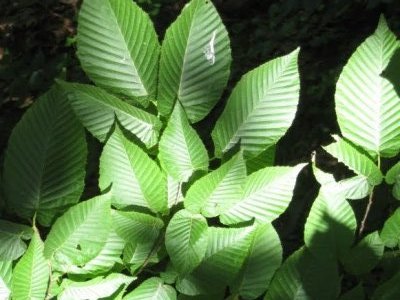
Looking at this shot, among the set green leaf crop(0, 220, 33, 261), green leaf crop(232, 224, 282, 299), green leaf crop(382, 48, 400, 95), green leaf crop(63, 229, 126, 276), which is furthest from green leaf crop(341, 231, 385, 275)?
green leaf crop(0, 220, 33, 261)

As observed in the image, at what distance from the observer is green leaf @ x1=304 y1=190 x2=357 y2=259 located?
75cm

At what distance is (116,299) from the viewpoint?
2.36ft

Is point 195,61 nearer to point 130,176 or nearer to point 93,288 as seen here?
point 130,176

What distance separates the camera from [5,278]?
0.72 metres

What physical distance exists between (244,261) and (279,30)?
3611 mm

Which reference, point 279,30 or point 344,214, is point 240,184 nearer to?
point 344,214

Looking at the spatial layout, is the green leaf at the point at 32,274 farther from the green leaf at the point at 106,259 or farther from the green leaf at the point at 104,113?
the green leaf at the point at 104,113

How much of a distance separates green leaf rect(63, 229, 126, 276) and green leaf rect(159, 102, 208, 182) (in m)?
0.11

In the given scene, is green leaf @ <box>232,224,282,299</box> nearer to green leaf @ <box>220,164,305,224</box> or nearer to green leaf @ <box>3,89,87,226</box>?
green leaf @ <box>220,164,305,224</box>

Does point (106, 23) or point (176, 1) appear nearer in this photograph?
point (106, 23)

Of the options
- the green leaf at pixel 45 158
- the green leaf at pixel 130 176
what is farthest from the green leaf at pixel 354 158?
the green leaf at pixel 45 158

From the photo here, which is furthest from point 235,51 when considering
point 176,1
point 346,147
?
point 346,147

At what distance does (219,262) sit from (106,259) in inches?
5.8

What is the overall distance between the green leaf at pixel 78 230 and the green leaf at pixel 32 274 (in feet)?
0.05
